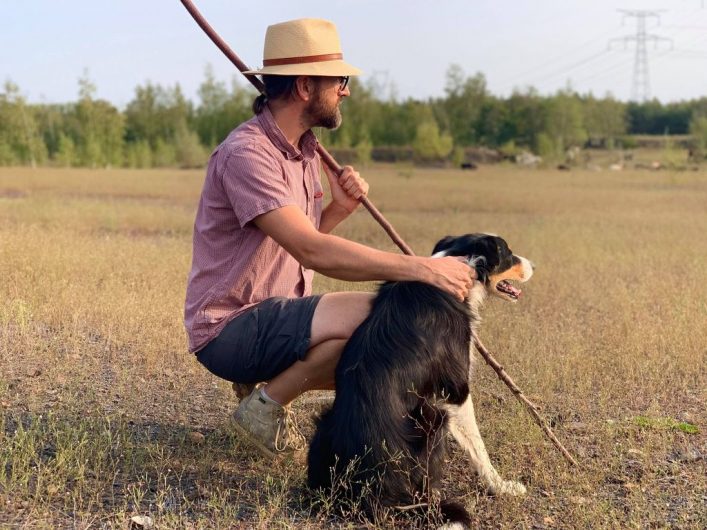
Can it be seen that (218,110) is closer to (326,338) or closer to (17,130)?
(17,130)

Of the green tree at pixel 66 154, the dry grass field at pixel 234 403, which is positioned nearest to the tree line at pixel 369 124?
the green tree at pixel 66 154

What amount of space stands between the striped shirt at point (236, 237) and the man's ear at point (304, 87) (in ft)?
0.72

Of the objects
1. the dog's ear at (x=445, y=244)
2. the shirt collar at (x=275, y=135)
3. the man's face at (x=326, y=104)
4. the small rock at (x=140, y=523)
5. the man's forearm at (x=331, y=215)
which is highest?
the man's face at (x=326, y=104)

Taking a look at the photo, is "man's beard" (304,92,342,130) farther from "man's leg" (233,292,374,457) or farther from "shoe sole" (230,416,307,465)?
"shoe sole" (230,416,307,465)

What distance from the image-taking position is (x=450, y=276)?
3836 mm

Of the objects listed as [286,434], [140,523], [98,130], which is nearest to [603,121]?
[98,130]

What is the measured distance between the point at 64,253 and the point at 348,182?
20.3ft

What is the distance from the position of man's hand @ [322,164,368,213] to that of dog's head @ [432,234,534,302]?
566mm

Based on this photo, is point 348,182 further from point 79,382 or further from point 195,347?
point 79,382

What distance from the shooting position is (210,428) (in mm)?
4984

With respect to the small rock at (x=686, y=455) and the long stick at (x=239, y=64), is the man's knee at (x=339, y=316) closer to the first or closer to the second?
the long stick at (x=239, y=64)

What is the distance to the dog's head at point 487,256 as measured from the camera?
438 cm

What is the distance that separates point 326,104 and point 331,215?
86cm

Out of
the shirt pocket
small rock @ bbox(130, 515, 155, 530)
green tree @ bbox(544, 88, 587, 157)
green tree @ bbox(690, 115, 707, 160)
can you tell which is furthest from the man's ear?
green tree @ bbox(544, 88, 587, 157)
